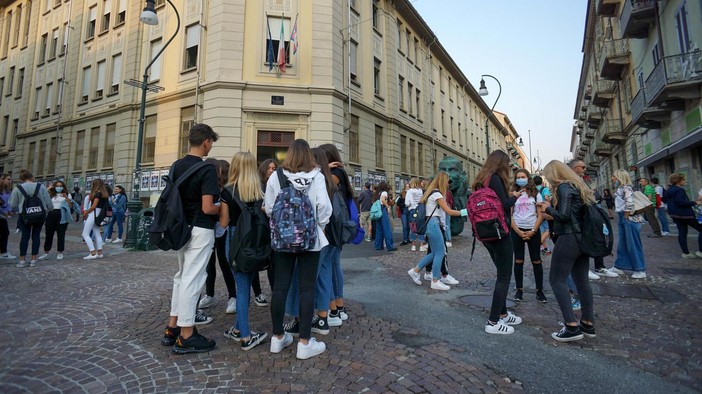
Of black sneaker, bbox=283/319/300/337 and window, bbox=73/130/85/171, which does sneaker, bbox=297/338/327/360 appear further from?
window, bbox=73/130/85/171

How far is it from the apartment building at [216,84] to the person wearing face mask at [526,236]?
1191 centimetres

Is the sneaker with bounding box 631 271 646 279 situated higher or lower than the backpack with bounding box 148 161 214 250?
lower

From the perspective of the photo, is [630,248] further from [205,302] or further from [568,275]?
[205,302]

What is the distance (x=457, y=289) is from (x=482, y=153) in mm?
45785

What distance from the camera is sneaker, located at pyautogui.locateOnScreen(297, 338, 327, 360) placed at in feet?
9.57

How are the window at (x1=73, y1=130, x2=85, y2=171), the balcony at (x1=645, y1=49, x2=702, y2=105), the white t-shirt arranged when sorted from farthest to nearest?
the window at (x1=73, y1=130, x2=85, y2=171) → the balcony at (x1=645, y1=49, x2=702, y2=105) → the white t-shirt

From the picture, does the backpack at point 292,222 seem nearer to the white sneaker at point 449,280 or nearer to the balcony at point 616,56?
the white sneaker at point 449,280

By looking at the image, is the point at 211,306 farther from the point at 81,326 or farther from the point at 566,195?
the point at 566,195

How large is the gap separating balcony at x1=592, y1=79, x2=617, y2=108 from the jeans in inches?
1129

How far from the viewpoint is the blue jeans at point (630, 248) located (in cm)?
584

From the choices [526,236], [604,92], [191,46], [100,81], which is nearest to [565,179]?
[526,236]

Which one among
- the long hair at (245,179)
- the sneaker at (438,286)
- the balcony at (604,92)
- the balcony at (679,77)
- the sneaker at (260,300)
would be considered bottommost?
the sneaker at (260,300)

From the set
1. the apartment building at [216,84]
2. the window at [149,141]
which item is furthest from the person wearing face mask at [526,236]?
the window at [149,141]

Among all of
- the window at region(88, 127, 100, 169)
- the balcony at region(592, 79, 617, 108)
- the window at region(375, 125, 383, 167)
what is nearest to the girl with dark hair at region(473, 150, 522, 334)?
the window at region(375, 125, 383, 167)
